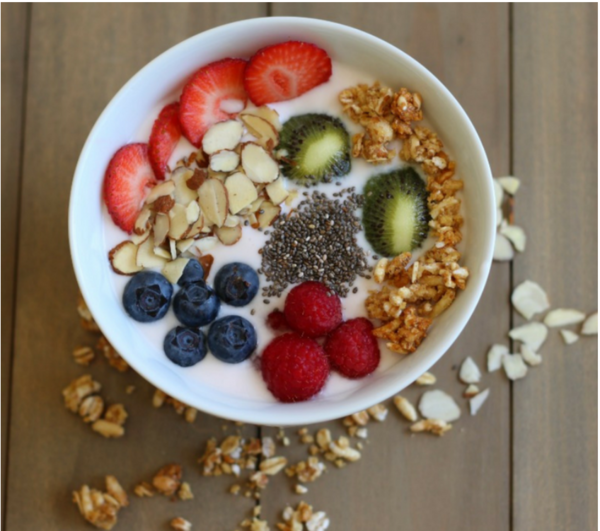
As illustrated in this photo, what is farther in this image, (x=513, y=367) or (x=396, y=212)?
(x=513, y=367)

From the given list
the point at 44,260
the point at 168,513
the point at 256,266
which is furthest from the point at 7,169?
the point at 168,513

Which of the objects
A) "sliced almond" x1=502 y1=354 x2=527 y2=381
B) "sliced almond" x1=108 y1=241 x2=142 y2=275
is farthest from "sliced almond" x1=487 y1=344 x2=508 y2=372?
"sliced almond" x1=108 y1=241 x2=142 y2=275

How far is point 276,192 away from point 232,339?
21 centimetres

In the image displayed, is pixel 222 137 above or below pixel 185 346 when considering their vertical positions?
above

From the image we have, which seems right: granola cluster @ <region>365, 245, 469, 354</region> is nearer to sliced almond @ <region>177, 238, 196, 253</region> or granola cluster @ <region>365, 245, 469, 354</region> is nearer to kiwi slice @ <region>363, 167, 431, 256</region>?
kiwi slice @ <region>363, 167, 431, 256</region>

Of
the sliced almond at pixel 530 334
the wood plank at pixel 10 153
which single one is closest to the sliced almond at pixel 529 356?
the sliced almond at pixel 530 334

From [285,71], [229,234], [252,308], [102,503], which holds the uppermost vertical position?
[285,71]

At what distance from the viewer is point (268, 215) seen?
0.96m

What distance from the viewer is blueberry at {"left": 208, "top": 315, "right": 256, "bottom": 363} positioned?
0.91m

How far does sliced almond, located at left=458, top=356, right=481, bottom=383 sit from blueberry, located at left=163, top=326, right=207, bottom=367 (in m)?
0.42

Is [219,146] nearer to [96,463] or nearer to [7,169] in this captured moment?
[7,169]

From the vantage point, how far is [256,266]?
962 millimetres

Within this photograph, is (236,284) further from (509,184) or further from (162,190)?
(509,184)

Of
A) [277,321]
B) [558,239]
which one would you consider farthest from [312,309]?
[558,239]
